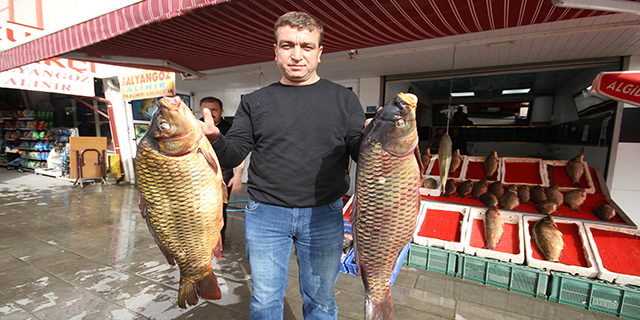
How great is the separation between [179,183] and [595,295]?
4117 millimetres

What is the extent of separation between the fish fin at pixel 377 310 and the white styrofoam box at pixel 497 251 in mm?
2381

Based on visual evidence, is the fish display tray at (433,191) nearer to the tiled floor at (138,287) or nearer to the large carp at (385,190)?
the tiled floor at (138,287)

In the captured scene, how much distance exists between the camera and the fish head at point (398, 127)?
1.21 m

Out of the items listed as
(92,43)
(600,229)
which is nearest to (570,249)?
(600,229)

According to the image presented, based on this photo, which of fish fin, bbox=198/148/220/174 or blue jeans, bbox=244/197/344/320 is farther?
blue jeans, bbox=244/197/344/320

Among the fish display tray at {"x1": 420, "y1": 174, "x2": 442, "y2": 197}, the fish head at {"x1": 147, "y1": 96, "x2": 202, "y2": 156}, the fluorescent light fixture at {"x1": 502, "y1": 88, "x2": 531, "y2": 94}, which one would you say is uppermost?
the fluorescent light fixture at {"x1": 502, "y1": 88, "x2": 531, "y2": 94}

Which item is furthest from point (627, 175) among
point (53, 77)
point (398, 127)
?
point (53, 77)

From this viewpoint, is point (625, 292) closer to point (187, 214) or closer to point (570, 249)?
point (570, 249)

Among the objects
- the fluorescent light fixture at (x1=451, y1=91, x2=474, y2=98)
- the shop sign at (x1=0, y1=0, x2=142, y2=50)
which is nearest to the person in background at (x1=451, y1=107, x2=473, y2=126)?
the fluorescent light fixture at (x1=451, y1=91, x2=474, y2=98)

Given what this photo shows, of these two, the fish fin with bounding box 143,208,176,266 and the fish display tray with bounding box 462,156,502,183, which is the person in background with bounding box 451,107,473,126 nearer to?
the fish display tray with bounding box 462,156,502,183

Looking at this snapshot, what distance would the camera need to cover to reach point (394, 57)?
5.36m

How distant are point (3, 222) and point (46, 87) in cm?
332

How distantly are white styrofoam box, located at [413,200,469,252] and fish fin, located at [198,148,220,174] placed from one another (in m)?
3.06

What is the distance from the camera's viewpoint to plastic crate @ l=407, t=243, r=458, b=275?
136 inches
